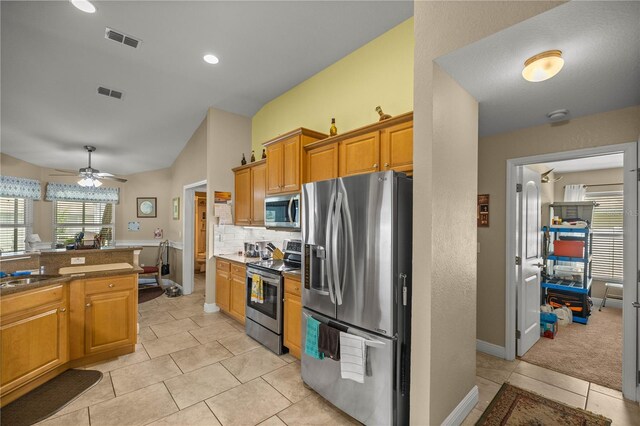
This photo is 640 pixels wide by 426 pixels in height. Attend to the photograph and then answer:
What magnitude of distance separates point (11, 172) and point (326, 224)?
6698 mm

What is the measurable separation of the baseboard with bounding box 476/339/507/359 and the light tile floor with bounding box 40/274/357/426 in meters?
2.01

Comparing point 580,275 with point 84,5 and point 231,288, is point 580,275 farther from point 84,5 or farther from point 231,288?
point 84,5

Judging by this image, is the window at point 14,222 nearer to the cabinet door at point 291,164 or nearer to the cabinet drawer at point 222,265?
the cabinet drawer at point 222,265

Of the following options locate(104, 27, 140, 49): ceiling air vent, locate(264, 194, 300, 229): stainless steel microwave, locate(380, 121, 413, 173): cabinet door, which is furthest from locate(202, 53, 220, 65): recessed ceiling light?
locate(380, 121, 413, 173): cabinet door

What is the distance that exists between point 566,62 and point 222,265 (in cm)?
441

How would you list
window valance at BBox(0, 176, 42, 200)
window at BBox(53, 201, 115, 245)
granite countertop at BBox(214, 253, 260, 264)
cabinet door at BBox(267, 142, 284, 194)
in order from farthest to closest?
1. window at BBox(53, 201, 115, 245)
2. window valance at BBox(0, 176, 42, 200)
3. granite countertop at BBox(214, 253, 260, 264)
4. cabinet door at BBox(267, 142, 284, 194)

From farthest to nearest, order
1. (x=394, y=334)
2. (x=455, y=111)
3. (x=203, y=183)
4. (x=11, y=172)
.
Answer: (x=11, y=172)
(x=203, y=183)
(x=455, y=111)
(x=394, y=334)

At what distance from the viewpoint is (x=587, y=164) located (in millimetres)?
4641

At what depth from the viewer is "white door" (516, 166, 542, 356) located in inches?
121

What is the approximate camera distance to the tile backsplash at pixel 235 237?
455 centimetres

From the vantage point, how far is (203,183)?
16.1 ft

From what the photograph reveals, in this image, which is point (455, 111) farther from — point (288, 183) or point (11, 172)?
point (11, 172)

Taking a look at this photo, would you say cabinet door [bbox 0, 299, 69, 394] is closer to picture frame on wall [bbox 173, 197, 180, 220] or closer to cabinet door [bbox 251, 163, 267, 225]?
cabinet door [bbox 251, 163, 267, 225]

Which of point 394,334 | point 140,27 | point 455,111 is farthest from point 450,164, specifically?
point 140,27
